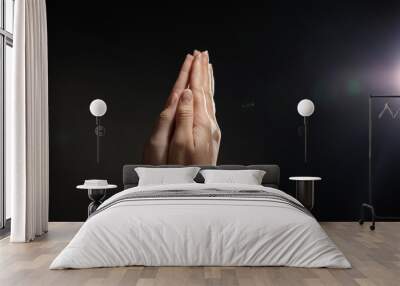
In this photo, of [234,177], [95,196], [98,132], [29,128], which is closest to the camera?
[29,128]

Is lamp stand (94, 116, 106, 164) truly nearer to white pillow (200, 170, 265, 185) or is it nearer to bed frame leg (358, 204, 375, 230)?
white pillow (200, 170, 265, 185)

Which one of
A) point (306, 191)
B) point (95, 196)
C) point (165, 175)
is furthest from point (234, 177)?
point (95, 196)

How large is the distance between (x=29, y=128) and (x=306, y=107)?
11.2 ft

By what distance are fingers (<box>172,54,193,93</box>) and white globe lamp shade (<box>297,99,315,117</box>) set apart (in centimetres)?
155

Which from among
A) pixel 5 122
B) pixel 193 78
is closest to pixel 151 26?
pixel 193 78

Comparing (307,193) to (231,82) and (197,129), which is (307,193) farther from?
(231,82)

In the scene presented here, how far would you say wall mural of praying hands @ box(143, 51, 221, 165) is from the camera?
764cm

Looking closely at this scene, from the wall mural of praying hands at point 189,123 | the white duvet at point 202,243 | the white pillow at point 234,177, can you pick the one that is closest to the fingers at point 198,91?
the wall mural of praying hands at point 189,123

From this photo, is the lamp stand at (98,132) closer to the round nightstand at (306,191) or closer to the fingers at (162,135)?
the fingers at (162,135)

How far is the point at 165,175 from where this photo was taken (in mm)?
7004

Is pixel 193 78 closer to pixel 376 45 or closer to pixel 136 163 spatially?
pixel 136 163

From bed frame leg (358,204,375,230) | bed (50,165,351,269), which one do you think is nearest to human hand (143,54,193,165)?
bed frame leg (358,204,375,230)

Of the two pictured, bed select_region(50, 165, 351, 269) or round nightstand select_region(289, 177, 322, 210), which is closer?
bed select_region(50, 165, 351, 269)

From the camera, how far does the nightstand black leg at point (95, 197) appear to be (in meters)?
7.07
